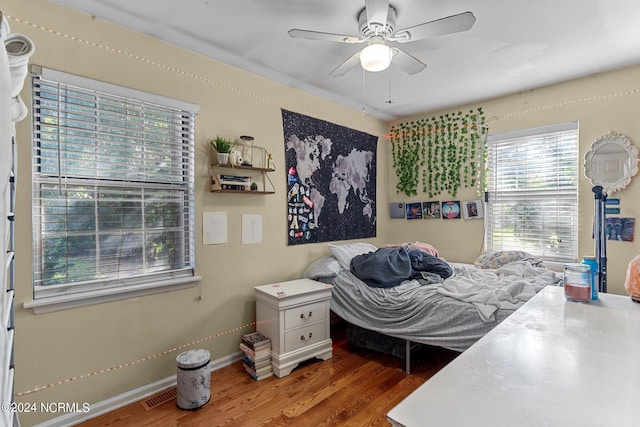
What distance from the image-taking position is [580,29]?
2168 mm

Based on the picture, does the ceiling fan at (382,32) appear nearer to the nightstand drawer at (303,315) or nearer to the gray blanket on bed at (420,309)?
the gray blanket on bed at (420,309)

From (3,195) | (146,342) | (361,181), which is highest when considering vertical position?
(361,181)

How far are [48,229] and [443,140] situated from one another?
3771 mm

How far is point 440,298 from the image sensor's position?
2363 millimetres

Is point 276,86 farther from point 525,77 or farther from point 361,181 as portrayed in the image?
point 525,77

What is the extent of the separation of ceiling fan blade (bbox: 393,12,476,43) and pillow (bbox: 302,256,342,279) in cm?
194

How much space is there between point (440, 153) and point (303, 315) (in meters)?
2.56

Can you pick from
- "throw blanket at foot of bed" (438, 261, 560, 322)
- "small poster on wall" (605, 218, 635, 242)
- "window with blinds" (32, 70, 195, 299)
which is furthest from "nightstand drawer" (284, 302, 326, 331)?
"small poster on wall" (605, 218, 635, 242)

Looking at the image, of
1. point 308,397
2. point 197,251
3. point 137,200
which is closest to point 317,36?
point 137,200

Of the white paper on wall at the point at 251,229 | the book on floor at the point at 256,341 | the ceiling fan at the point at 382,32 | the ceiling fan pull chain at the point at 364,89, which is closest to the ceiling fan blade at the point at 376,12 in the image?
the ceiling fan at the point at 382,32

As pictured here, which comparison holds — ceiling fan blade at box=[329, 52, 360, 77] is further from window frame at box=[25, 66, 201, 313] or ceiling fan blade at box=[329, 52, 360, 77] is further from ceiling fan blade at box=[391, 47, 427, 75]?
window frame at box=[25, 66, 201, 313]

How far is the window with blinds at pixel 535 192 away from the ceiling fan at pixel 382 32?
1.93 m

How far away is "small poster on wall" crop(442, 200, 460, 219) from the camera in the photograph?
3.74 m

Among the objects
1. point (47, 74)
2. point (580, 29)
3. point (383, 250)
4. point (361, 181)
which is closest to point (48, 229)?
point (47, 74)
